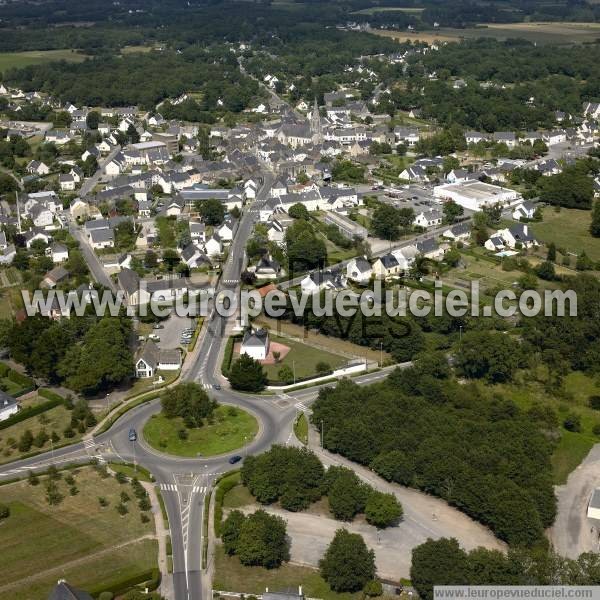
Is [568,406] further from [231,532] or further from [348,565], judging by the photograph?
[231,532]

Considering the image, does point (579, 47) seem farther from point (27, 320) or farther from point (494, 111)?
point (27, 320)

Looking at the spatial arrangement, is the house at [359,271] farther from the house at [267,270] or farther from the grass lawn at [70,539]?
the grass lawn at [70,539]

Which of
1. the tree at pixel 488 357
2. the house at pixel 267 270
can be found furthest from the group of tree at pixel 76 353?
the tree at pixel 488 357

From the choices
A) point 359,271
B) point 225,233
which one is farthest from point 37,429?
point 225,233

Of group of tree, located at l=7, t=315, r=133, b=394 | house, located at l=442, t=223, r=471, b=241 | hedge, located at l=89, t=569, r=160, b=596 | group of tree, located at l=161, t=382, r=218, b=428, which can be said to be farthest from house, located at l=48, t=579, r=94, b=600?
house, located at l=442, t=223, r=471, b=241

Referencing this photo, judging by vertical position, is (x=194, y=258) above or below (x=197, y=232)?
below

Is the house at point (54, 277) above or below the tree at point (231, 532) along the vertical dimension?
above

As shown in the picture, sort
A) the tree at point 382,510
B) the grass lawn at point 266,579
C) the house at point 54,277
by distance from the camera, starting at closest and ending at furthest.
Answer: the grass lawn at point 266,579 < the tree at point 382,510 < the house at point 54,277
